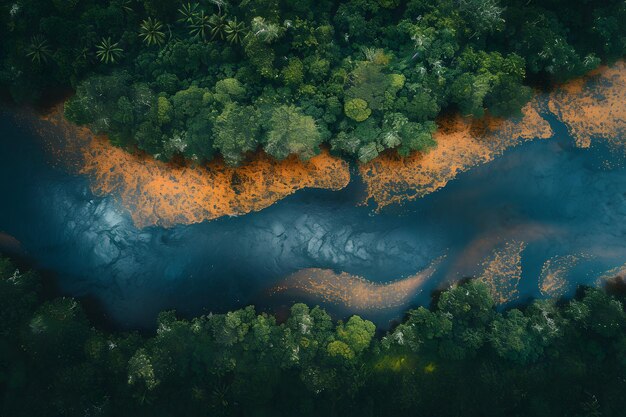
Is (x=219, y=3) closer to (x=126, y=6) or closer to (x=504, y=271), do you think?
(x=126, y=6)

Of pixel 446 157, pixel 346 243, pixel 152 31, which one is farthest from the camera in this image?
pixel 446 157

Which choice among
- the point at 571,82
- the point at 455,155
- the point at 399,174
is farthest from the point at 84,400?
the point at 571,82

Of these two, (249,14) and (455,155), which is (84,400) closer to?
(249,14)

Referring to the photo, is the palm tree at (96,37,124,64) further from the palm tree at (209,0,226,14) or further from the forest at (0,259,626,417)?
the forest at (0,259,626,417)

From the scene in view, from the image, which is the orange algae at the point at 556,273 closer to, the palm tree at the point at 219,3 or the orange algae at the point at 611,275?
the orange algae at the point at 611,275

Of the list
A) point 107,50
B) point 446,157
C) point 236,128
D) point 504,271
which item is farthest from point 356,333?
point 107,50
